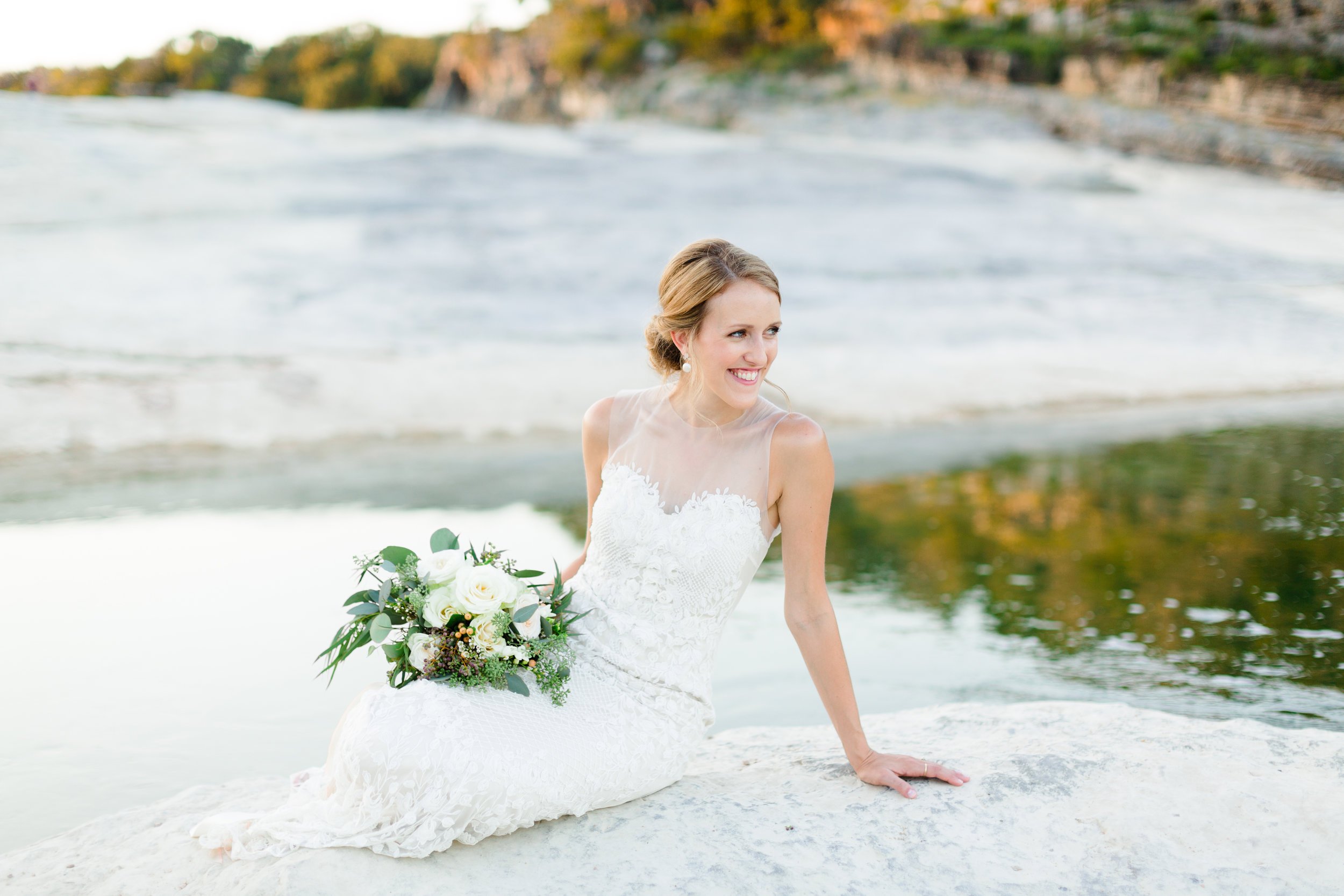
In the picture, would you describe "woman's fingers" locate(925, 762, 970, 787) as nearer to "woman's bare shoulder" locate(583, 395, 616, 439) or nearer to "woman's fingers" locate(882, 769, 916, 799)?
"woman's fingers" locate(882, 769, 916, 799)

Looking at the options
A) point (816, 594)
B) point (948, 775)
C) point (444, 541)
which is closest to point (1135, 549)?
point (948, 775)

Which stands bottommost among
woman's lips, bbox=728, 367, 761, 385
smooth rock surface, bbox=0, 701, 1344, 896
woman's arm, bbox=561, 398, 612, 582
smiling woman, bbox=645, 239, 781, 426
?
smooth rock surface, bbox=0, 701, 1344, 896

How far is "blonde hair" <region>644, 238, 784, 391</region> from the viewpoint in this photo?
2.72 m

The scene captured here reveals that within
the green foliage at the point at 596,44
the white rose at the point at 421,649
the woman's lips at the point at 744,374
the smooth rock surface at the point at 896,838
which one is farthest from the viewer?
the green foliage at the point at 596,44

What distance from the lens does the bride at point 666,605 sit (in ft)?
7.93

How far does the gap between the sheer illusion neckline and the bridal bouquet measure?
61 cm

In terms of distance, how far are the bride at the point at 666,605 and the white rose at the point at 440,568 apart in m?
0.24

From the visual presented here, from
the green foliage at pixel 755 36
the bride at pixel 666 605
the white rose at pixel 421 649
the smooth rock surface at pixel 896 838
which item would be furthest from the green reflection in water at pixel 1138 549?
the green foliage at pixel 755 36

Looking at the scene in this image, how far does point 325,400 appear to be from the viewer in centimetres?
967

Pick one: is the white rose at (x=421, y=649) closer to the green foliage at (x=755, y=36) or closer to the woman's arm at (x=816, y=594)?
the woman's arm at (x=816, y=594)

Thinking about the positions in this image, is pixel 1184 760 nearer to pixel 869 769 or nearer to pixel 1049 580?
pixel 869 769

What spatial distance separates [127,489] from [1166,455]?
7386 mm

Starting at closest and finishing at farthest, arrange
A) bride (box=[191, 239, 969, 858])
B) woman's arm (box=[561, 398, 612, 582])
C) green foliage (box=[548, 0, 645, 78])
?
bride (box=[191, 239, 969, 858])
woman's arm (box=[561, 398, 612, 582])
green foliage (box=[548, 0, 645, 78])

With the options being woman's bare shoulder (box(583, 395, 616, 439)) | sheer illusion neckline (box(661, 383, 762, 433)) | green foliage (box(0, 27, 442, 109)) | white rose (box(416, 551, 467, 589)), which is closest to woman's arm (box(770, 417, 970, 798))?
sheer illusion neckline (box(661, 383, 762, 433))
